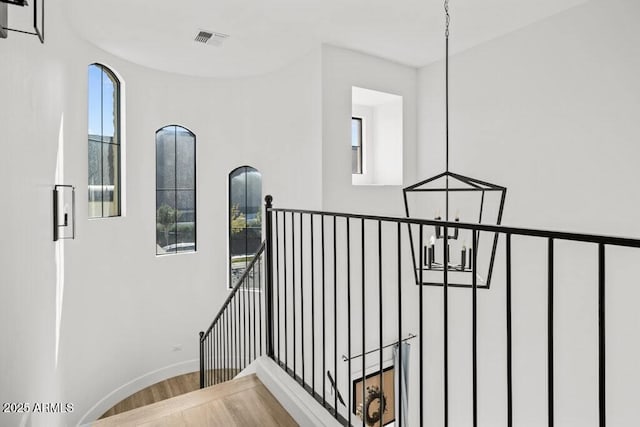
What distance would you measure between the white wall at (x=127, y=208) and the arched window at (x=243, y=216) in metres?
0.14

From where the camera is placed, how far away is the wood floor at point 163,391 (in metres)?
4.60

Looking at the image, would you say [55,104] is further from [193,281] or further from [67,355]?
[193,281]

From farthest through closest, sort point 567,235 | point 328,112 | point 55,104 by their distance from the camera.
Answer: point 328,112
point 55,104
point 567,235

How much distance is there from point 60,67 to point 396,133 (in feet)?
11.9

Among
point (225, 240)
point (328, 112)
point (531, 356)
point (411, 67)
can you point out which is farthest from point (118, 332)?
point (411, 67)

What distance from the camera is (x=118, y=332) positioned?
474 centimetres

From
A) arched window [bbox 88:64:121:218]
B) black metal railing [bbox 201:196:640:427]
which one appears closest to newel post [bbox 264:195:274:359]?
black metal railing [bbox 201:196:640:427]

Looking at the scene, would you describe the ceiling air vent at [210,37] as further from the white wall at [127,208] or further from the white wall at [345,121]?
the white wall at [345,121]

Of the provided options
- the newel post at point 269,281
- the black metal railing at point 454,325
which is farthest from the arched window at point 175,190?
the newel post at point 269,281

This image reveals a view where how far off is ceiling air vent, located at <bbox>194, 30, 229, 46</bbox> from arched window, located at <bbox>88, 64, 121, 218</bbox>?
1.42 m

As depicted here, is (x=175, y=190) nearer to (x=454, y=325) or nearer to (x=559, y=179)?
(x=454, y=325)

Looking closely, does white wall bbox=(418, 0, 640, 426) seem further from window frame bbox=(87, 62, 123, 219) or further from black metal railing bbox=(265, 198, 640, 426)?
window frame bbox=(87, 62, 123, 219)

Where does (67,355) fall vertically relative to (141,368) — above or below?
above

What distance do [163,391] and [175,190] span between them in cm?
263
